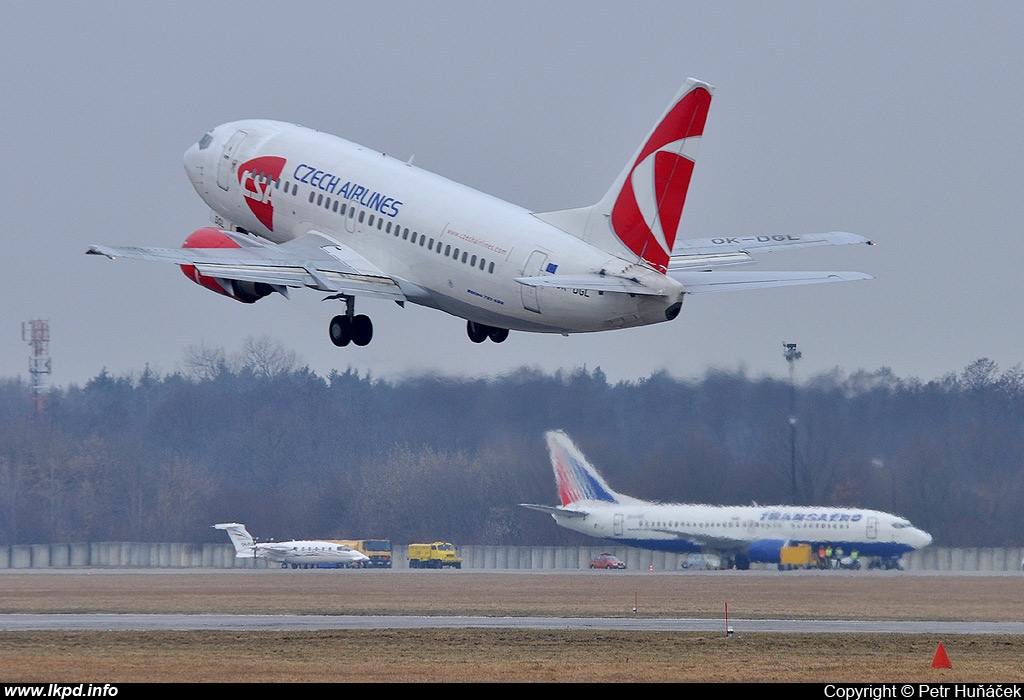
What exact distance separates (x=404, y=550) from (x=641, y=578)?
65.5 ft

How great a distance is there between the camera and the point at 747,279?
43875mm

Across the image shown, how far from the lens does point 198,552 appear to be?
348 ft

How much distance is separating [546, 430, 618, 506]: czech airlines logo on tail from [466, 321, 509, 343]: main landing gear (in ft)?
121

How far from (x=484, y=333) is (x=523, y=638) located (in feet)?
33.5

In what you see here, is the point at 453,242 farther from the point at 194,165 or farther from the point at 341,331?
the point at 194,165

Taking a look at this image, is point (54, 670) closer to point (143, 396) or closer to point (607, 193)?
point (607, 193)

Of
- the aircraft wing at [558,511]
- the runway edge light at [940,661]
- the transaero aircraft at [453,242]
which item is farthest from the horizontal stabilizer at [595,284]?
the aircraft wing at [558,511]

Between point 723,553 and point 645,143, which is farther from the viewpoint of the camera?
point 723,553

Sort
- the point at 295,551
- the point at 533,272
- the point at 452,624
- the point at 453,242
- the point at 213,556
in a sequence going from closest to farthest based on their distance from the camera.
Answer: the point at 533,272 → the point at 453,242 → the point at 452,624 → the point at 213,556 → the point at 295,551

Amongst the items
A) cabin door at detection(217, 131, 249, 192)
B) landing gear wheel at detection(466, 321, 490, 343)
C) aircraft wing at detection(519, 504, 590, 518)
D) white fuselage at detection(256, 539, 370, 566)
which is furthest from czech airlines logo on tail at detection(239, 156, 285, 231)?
white fuselage at detection(256, 539, 370, 566)

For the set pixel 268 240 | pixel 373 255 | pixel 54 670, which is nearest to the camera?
pixel 54 670

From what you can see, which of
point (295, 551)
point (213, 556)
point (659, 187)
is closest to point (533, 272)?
point (659, 187)

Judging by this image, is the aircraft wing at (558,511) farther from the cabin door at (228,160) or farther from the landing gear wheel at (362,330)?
the landing gear wheel at (362,330)

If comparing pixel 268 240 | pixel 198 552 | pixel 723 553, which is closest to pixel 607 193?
pixel 268 240
